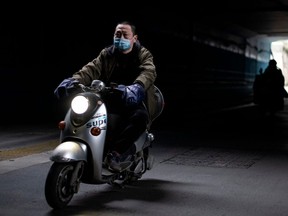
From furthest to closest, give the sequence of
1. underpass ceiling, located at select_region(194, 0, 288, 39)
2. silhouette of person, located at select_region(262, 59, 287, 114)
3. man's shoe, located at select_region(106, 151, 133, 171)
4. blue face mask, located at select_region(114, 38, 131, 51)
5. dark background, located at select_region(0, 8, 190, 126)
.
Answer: underpass ceiling, located at select_region(194, 0, 288, 39) < silhouette of person, located at select_region(262, 59, 287, 114) < dark background, located at select_region(0, 8, 190, 126) < blue face mask, located at select_region(114, 38, 131, 51) < man's shoe, located at select_region(106, 151, 133, 171)

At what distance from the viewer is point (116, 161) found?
16.9 feet

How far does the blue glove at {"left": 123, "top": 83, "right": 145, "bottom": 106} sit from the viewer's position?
16.2ft

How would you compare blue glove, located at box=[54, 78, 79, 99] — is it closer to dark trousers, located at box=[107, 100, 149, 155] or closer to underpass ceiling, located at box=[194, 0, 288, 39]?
dark trousers, located at box=[107, 100, 149, 155]

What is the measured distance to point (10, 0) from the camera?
1294 cm

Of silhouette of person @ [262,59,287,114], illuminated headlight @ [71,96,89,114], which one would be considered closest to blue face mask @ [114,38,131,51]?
illuminated headlight @ [71,96,89,114]

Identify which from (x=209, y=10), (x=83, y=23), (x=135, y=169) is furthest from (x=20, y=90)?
(x=209, y=10)

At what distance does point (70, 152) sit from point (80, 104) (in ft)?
1.47

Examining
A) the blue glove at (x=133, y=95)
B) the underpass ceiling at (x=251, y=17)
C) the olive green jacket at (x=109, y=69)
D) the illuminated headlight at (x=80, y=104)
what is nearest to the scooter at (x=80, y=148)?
the illuminated headlight at (x=80, y=104)

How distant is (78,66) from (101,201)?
394 inches

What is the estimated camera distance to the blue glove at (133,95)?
195 inches

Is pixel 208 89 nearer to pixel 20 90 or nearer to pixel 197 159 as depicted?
pixel 20 90

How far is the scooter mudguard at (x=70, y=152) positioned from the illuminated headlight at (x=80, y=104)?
0.29 metres

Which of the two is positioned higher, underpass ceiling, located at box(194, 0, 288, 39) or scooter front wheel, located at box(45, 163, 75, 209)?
underpass ceiling, located at box(194, 0, 288, 39)

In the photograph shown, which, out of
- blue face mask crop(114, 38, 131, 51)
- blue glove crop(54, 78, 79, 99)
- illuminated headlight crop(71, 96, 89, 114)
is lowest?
illuminated headlight crop(71, 96, 89, 114)
